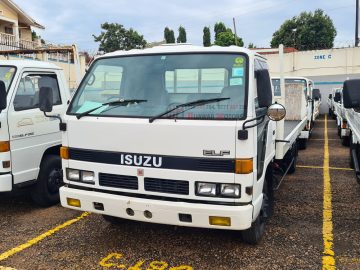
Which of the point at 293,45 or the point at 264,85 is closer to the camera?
the point at 264,85

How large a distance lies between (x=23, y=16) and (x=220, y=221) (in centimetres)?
2911

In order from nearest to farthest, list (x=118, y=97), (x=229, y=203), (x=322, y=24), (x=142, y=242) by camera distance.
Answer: (x=229, y=203), (x=118, y=97), (x=142, y=242), (x=322, y=24)

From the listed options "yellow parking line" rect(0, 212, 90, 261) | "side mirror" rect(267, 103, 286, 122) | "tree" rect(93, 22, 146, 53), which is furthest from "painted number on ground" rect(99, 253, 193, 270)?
"tree" rect(93, 22, 146, 53)

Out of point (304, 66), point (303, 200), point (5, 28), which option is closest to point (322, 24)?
point (304, 66)

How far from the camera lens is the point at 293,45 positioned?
167 ft

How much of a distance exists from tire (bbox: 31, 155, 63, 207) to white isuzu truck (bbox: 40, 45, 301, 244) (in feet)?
5.57

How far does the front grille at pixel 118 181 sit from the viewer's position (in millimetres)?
3643

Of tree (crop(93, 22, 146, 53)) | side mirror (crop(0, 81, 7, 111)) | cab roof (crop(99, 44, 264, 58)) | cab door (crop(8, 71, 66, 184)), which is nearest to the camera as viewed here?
cab roof (crop(99, 44, 264, 58))

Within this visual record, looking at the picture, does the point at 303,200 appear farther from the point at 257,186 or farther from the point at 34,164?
the point at 34,164

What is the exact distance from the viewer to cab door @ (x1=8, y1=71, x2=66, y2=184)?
505 centimetres

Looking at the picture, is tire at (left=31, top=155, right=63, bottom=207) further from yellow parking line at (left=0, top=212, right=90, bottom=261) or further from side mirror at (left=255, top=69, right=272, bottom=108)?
side mirror at (left=255, top=69, right=272, bottom=108)

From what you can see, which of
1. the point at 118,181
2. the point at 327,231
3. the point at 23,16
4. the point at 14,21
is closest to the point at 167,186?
the point at 118,181

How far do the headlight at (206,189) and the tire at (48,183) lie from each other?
3022 millimetres

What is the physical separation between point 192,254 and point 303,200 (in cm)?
266
